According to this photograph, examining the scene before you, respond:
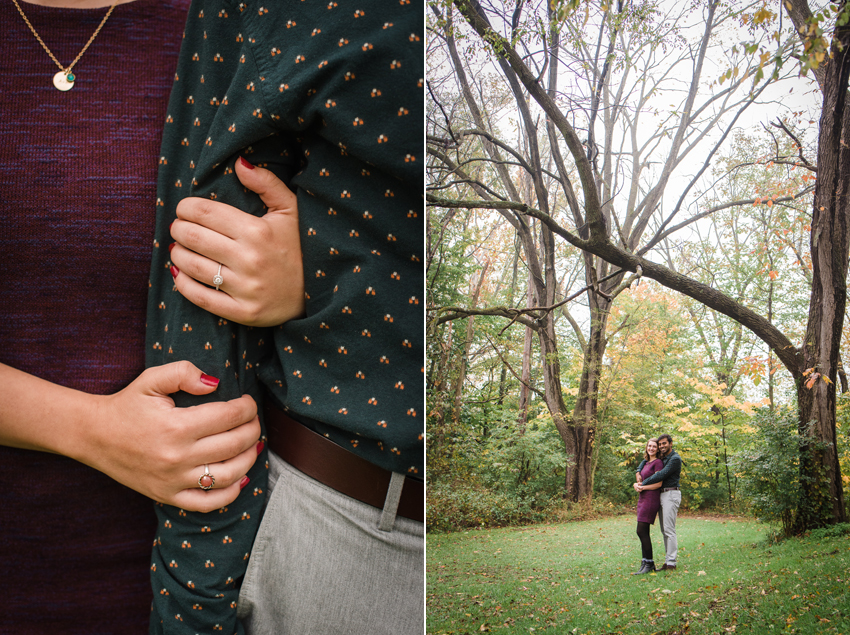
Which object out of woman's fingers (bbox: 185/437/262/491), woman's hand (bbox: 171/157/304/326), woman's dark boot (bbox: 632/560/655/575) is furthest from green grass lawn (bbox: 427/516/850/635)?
woman's hand (bbox: 171/157/304/326)

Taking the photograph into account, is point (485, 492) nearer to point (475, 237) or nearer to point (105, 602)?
point (475, 237)

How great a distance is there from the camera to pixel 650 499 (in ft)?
1.85

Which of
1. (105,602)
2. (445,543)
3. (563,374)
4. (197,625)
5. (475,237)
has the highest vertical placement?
(475,237)

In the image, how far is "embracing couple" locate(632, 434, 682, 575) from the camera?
55 cm

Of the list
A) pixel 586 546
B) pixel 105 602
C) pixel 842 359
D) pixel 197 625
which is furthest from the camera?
pixel 105 602

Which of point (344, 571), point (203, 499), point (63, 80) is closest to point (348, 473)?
point (344, 571)

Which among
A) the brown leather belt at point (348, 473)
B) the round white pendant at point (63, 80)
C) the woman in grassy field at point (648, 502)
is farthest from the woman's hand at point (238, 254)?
the woman in grassy field at point (648, 502)

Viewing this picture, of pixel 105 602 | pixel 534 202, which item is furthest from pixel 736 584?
pixel 105 602

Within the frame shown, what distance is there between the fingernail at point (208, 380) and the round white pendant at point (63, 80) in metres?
0.64

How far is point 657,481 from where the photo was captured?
0.56m

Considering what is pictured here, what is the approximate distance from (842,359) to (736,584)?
0.29 m

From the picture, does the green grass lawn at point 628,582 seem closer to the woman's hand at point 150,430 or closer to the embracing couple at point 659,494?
the embracing couple at point 659,494

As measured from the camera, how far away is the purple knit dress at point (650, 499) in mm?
560

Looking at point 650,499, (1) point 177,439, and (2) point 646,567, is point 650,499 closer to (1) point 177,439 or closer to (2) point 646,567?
(2) point 646,567
